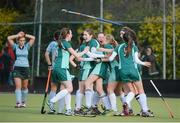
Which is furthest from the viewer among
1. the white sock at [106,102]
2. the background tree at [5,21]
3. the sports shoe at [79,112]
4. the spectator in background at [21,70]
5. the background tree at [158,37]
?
the background tree at [5,21]

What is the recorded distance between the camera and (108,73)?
49.8 ft

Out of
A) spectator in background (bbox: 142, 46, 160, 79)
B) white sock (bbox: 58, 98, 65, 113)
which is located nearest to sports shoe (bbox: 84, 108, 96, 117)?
white sock (bbox: 58, 98, 65, 113)

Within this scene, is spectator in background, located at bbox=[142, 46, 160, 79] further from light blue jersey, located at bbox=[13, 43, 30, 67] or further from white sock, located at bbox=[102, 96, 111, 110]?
white sock, located at bbox=[102, 96, 111, 110]

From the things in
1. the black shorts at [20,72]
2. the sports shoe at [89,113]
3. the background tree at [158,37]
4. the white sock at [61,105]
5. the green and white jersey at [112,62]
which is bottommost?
the sports shoe at [89,113]

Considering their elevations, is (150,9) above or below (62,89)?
above

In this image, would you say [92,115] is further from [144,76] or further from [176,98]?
[144,76]

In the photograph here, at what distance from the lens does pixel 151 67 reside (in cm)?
2559

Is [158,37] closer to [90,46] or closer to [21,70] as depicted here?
[21,70]

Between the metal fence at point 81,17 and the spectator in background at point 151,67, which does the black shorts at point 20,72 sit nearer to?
the spectator in background at point 151,67

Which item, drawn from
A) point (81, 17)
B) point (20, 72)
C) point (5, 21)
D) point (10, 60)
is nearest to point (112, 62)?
point (20, 72)

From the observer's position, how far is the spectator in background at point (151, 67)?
24.4 meters

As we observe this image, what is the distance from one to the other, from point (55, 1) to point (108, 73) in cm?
1193

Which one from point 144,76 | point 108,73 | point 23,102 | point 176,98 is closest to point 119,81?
point 108,73

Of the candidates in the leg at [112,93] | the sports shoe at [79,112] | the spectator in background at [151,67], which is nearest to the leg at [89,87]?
the sports shoe at [79,112]
